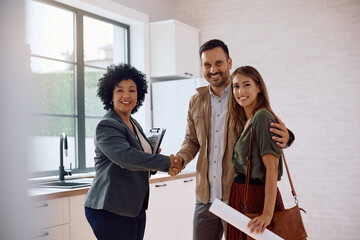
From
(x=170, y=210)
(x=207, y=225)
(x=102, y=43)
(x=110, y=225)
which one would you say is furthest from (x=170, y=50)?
(x=110, y=225)

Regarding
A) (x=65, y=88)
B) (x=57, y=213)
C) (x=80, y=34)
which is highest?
(x=80, y=34)

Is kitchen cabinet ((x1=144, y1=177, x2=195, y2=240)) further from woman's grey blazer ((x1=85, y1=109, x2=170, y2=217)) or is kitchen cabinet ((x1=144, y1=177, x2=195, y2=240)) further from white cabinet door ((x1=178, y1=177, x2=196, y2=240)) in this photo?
woman's grey blazer ((x1=85, y1=109, x2=170, y2=217))

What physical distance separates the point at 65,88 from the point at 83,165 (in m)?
0.77

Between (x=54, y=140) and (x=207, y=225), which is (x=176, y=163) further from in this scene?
(x=54, y=140)

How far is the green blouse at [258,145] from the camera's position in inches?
64.1

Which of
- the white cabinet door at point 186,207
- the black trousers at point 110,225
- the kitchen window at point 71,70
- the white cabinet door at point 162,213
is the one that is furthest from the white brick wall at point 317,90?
the black trousers at point 110,225

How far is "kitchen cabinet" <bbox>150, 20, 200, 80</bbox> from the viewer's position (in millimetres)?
4449

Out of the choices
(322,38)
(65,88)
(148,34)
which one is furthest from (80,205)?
(322,38)

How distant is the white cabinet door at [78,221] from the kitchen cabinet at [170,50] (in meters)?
2.27

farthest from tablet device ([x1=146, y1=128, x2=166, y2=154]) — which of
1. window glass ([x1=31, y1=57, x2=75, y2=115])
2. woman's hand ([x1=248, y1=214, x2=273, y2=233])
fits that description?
window glass ([x1=31, y1=57, x2=75, y2=115])

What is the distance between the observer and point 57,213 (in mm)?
2383

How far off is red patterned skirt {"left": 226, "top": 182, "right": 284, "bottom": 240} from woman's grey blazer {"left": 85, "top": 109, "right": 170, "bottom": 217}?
16.3 inches

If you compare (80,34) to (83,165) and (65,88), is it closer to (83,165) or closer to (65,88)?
(65,88)

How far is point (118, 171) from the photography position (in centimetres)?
184
